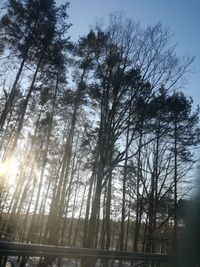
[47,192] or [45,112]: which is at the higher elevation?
[45,112]

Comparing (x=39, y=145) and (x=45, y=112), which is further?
(x=39, y=145)

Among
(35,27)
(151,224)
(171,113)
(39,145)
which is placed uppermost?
(35,27)

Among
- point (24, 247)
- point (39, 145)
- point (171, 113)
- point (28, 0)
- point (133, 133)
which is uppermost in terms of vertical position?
point (28, 0)

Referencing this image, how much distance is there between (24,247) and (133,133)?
11685mm

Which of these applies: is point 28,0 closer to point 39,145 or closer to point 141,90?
point 141,90

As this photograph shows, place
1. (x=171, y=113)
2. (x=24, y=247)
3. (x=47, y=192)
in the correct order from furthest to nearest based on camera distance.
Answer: (x=47, y=192) < (x=171, y=113) < (x=24, y=247)

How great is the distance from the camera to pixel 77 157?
2834 centimetres

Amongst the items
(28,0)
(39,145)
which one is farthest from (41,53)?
(39,145)

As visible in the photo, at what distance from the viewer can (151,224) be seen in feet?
71.6

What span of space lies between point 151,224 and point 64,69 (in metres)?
12.3

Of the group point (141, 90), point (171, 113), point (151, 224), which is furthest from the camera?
point (151, 224)

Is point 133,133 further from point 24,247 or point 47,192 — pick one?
point 47,192

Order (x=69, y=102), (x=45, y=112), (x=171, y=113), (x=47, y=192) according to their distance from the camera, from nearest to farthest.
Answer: (x=171, y=113) < (x=69, y=102) < (x=45, y=112) < (x=47, y=192)

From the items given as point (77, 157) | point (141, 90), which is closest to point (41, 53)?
point (141, 90)
